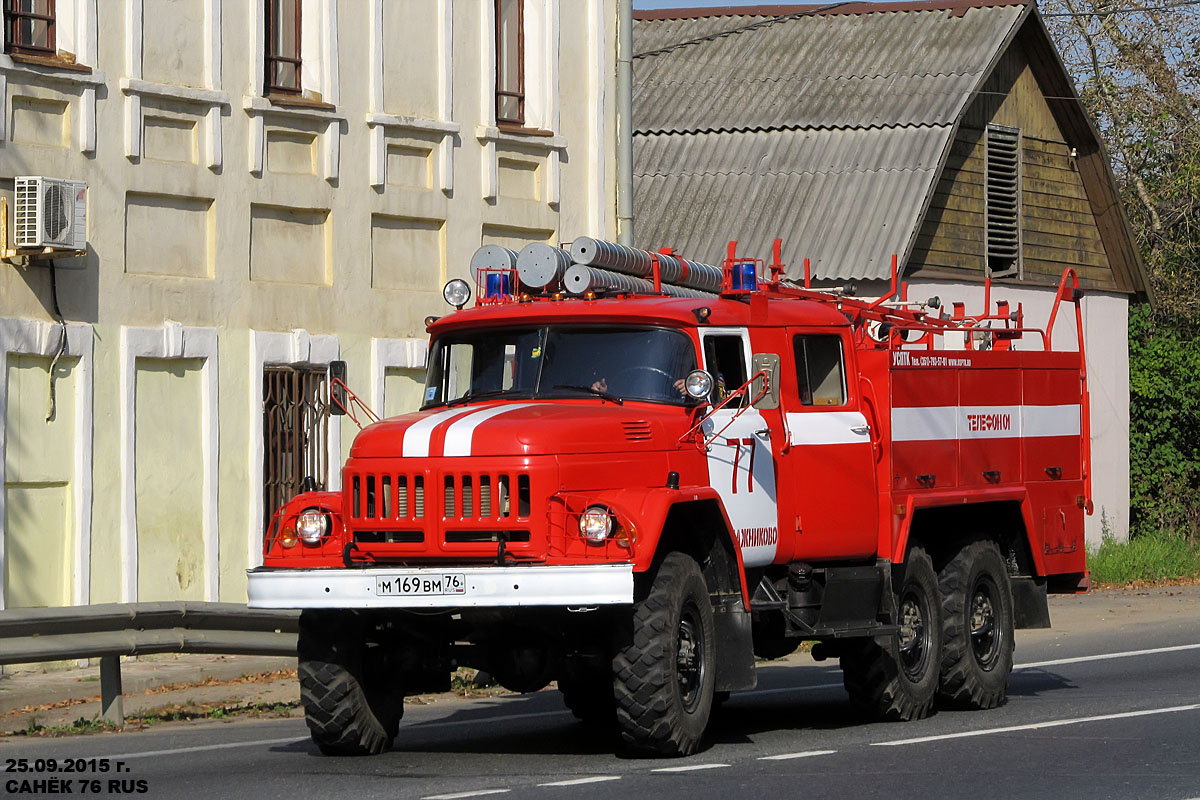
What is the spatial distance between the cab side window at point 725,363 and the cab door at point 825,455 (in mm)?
410

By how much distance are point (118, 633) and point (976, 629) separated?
5799 millimetres

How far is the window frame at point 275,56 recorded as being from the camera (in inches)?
747

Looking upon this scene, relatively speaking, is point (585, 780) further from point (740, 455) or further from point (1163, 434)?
point (1163, 434)

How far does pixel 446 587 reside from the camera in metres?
10.6

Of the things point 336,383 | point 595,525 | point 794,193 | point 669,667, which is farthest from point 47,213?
point 794,193

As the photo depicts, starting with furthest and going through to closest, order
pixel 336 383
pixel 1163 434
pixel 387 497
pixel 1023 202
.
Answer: pixel 1163 434, pixel 1023 202, pixel 336 383, pixel 387 497

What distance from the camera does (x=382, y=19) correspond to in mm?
19859

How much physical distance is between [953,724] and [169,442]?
7.65m

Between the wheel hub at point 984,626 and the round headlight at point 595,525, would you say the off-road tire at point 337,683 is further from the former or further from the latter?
the wheel hub at point 984,626

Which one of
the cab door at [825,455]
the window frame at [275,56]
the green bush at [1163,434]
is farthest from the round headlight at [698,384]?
the green bush at [1163,434]

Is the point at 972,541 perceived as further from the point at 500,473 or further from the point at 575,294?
the point at 500,473

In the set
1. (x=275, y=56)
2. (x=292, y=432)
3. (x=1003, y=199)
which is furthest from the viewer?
(x=1003, y=199)

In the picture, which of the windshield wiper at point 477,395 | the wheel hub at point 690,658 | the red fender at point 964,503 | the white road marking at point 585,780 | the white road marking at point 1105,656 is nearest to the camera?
the white road marking at point 585,780

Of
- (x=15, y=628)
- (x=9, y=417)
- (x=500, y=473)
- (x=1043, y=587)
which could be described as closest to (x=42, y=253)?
(x=9, y=417)
